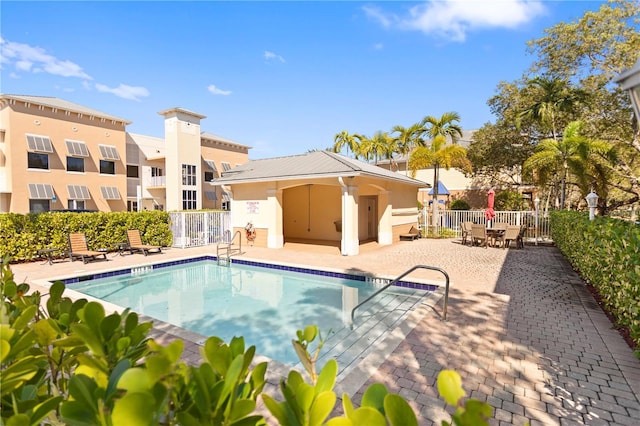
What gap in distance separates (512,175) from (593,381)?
28.6 meters

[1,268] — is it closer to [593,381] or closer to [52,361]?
[52,361]

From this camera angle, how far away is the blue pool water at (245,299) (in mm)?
7219

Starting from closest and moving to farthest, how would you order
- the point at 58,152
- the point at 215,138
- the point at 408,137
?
the point at 408,137 < the point at 58,152 < the point at 215,138

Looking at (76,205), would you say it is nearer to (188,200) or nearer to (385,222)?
(188,200)

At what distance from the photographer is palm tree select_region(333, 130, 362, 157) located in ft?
129

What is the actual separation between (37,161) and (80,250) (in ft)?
76.6

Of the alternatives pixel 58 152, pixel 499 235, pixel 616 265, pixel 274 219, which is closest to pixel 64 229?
pixel 274 219

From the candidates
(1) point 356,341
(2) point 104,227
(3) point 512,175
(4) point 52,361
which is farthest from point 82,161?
(3) point 512,175

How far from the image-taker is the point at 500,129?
26.3m

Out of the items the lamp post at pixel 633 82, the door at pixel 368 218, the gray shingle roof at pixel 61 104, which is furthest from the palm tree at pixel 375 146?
the lamp post at pixel 633 82

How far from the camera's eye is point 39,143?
28.3 meters

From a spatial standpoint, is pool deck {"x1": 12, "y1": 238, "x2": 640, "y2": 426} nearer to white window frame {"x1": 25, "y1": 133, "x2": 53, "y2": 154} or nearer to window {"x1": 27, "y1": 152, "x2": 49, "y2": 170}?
white window frame {"x1": 25, "y1": 133, "x2": 53, "y2": 154}

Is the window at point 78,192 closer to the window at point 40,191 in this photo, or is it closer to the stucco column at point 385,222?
the window at point 40,191

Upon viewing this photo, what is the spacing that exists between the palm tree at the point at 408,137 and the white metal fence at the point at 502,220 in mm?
5762
